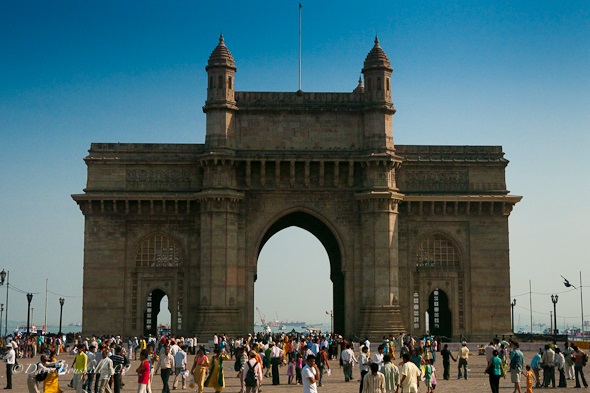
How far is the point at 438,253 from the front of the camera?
57.6 m

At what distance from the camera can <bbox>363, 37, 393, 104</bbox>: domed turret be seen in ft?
185

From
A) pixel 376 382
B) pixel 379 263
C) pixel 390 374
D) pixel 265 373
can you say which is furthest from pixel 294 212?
pixel 376 382

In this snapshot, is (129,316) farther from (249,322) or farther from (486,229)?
(486,229)

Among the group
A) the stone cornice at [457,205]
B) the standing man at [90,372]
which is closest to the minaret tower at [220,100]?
the stone cornice at [457,205]

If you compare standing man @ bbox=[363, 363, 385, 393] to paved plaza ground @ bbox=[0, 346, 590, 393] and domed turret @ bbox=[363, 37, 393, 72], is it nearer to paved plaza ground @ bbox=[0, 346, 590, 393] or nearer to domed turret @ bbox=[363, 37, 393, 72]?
paved plaza ground @ bbox=[0, 346, 590, 393]

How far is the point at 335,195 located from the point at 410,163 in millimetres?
5452

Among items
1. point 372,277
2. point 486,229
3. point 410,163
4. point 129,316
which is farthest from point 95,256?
point 486,229

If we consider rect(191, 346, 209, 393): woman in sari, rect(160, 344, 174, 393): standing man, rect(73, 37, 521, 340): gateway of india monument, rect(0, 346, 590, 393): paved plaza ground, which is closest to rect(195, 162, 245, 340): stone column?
rect(73, 37, 521, 340): gateway of india monument

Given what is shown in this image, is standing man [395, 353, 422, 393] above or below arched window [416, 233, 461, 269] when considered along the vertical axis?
below

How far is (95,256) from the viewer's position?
55438mm

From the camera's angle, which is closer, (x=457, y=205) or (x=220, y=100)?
(x=220, y=100)

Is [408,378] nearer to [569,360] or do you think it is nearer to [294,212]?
[569,360]

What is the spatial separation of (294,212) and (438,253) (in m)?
9.78

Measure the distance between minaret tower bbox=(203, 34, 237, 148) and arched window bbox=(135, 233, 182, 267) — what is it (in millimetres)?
6874
